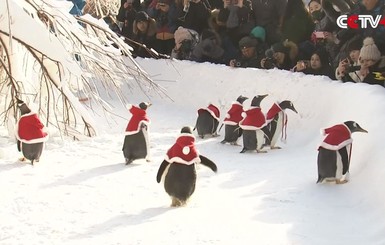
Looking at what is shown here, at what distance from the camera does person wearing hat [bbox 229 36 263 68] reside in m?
10.1

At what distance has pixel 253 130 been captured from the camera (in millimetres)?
7262

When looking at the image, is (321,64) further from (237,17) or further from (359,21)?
(237,17)

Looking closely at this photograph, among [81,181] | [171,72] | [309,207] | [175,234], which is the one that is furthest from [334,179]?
[171,72]

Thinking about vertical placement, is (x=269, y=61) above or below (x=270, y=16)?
below

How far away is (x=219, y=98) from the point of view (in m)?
10.2

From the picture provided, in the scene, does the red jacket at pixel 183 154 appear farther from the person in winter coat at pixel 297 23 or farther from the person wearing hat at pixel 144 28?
the person wearing hat at pixel 144 28

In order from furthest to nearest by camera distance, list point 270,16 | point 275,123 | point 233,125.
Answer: point 270,16 < point 233,125 < point 275,123

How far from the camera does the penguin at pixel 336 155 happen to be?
5.61 m

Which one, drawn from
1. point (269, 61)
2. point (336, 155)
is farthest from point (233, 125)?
point (336, 155)

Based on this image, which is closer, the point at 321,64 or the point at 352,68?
Result: the point at 352,68

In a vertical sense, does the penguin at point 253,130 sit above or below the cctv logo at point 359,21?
below

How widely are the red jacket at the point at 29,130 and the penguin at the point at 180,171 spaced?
1868 mm

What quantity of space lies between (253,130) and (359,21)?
6.96 feet

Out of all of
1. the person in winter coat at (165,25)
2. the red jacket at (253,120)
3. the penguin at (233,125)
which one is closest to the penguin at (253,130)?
the red jacket at (253,120)
